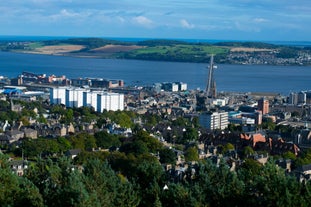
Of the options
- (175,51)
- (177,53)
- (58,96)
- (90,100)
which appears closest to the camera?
(90,100)

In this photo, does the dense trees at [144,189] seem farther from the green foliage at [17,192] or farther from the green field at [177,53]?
the green field at [177,53]

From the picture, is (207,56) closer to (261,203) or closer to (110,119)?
(110,119)

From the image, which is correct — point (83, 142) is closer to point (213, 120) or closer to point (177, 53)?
point (213, 120)

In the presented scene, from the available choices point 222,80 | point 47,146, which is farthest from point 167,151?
point 222,80

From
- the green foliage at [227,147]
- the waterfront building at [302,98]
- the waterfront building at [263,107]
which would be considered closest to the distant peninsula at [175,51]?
the waterfront building at [302,98]

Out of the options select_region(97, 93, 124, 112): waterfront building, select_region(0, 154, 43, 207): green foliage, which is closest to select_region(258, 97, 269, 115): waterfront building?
select_region(97, 93, 124, 112): waterfront building

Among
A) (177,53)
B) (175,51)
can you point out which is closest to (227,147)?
(177,53)
